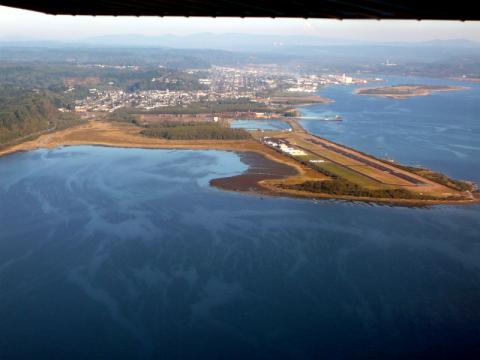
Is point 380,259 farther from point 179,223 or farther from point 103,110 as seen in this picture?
point 103,110

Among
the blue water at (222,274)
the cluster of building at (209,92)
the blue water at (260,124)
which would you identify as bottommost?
the cluster of building at (209,92)

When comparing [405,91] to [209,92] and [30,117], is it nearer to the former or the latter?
[209,92]

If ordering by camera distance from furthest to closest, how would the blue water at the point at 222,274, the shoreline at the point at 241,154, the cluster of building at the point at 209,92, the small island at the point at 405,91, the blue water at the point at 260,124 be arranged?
the small island at the point at 405,91 < the cluster of building at the point at 209,92 < the blue water at the point at 260,124 < the shoreline at the point at 241,154 < the blue water at the point at 222,274

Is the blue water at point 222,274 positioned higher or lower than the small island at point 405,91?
higher


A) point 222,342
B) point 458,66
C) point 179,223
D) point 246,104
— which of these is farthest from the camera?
point 458,66

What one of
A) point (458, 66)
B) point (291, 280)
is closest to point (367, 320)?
point (291, 280)

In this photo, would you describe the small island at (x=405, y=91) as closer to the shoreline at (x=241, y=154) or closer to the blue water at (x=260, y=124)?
the blue water at (x=260, y=124)

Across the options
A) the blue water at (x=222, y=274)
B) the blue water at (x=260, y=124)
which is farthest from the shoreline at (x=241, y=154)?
the blue water at (x=260, y=124)
